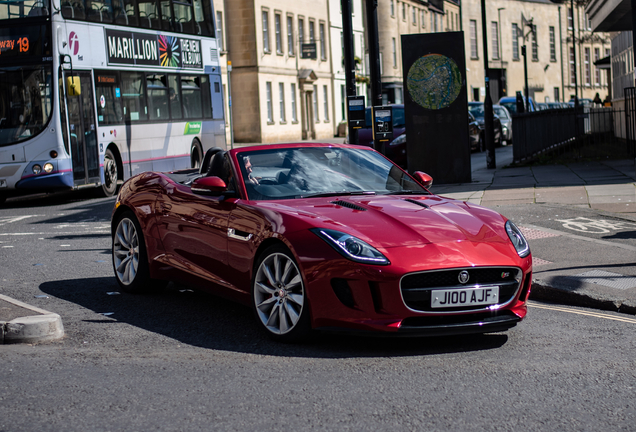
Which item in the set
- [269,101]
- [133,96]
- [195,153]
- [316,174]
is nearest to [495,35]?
[269,101]

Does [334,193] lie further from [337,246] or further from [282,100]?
[282,100]

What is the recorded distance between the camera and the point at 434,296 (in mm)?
A: 5523

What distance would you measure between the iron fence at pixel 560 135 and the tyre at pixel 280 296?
672 inches

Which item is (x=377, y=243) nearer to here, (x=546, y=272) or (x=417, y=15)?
(x=546, y=272)

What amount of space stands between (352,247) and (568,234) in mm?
5512

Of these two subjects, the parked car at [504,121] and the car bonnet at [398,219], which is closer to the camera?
the car bonnet at [398,219]

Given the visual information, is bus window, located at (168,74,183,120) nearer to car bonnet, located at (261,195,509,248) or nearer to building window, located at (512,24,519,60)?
car bonnet, located at (261,195,509,248)

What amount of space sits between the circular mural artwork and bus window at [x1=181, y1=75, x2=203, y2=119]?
6.84 metres

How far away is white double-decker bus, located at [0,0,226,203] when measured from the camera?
17781mm

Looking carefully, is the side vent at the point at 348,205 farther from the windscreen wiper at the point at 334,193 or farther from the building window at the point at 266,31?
the building window at the point at 266,31

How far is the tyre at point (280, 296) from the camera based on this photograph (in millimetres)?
5773

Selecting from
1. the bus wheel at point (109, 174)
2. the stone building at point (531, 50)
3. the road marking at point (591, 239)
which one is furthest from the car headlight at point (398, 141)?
the stone building at point (531, 50)

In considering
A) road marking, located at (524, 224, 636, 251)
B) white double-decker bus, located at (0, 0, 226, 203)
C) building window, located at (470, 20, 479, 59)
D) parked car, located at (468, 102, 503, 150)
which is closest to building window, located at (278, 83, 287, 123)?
parked car, located at (468, 102, 503, 150)

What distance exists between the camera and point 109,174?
65.6 ft
